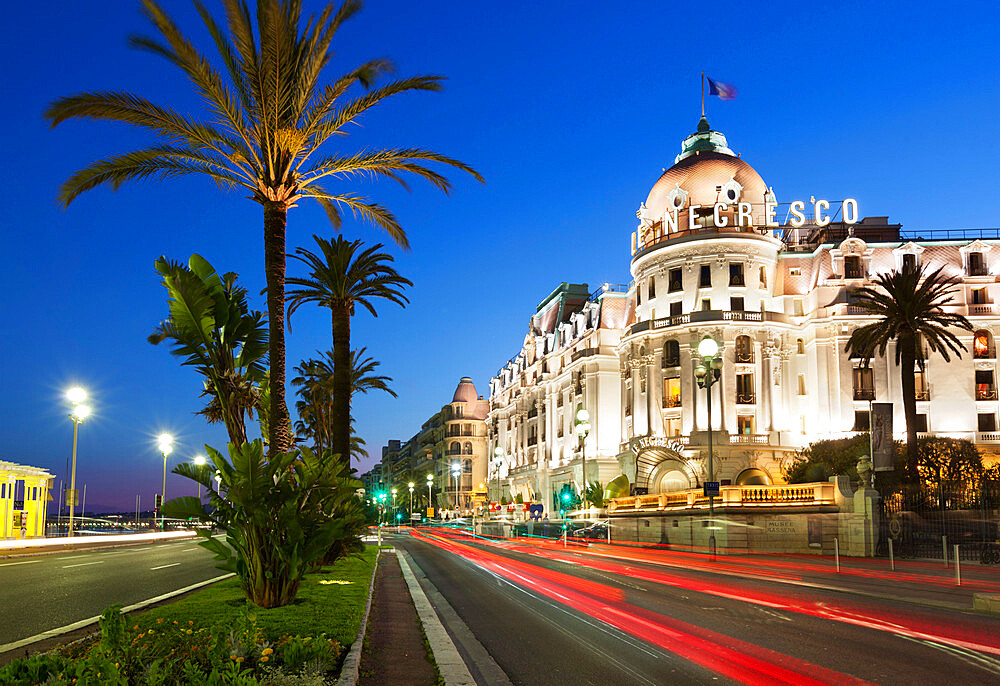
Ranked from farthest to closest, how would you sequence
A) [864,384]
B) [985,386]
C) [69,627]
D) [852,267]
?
[852,267]
[864,384]
[985,386]
[69,627]

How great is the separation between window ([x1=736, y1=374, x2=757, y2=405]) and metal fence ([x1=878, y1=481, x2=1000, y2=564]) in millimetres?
28020

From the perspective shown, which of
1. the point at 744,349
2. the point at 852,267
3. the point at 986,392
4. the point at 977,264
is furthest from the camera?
the point at 852,267

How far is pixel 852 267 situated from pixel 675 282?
13.3 meters

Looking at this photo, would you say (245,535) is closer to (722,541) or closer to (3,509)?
(722,541)

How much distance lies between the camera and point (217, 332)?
18469mm

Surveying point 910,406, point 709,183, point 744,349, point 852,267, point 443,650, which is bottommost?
point 443,650

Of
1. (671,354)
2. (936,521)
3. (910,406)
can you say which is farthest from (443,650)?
(671,354)

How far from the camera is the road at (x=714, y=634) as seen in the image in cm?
966

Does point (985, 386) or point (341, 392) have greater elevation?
point (985, 386)

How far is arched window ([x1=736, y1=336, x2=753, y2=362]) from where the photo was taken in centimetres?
6450

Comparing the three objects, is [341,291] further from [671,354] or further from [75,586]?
[671,354]

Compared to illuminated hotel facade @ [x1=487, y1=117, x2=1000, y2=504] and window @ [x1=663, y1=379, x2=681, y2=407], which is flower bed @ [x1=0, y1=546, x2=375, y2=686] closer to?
illuminated hotel facade @ [x1=487, y1=117, x2=1000, y2=504]

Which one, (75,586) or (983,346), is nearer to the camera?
(75,586)

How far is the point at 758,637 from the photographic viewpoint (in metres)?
12.2
